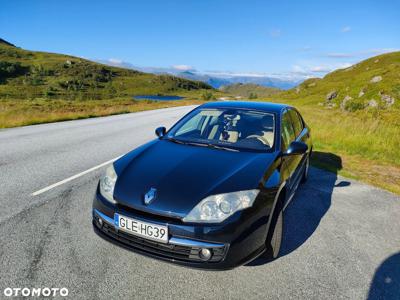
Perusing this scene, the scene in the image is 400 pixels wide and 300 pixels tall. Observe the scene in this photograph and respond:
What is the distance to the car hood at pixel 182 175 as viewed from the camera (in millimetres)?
2465

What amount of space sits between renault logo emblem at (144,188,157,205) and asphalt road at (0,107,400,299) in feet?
2.41

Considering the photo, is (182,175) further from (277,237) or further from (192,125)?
(192,125)

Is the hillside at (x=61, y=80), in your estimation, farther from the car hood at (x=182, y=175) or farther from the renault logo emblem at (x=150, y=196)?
the renault logo emblem at (x=150, y=196)

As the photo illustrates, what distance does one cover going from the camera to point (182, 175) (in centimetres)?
277

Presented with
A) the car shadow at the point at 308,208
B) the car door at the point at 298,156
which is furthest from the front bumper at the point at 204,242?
the car door at the point at 298,156

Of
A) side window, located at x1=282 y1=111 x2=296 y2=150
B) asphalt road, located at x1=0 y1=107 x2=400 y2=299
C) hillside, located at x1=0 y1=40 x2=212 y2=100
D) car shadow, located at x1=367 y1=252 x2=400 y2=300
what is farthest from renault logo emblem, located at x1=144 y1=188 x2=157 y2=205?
hillside, located at x1=0 y1=40 x2=212 y2=100

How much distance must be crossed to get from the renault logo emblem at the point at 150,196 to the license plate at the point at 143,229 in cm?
18

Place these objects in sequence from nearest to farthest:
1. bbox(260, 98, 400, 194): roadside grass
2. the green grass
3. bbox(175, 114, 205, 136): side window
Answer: bbox(175, 114, 205, 136): side window
bbox(260, 98, 400, 194): roadside grass
the green grass

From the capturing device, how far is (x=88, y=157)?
6.91m

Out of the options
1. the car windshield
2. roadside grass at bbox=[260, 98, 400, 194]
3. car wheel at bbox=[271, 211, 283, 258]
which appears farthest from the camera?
roadside grass at bbox=[260, 98, 400, 194]

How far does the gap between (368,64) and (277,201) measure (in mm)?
111778

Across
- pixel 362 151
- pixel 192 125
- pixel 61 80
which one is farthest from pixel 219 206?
pixel 61 80

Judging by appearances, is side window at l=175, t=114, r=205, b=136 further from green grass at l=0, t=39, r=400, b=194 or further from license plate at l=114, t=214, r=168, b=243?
green grass at l=0, t=39, r=400, b=194

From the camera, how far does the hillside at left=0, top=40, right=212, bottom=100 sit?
107 meters
